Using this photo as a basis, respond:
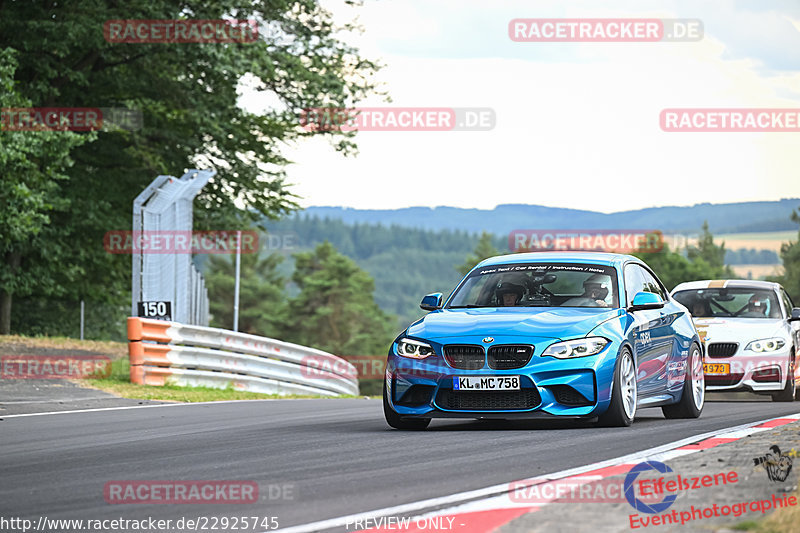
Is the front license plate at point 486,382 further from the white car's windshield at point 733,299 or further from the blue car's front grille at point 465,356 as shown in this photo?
the white car's windshield at point 733,299

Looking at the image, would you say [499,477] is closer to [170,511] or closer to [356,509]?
[356,509]

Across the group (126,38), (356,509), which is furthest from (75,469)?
(126,38)

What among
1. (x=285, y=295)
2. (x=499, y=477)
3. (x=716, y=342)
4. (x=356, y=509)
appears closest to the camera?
(x=356, y=509)

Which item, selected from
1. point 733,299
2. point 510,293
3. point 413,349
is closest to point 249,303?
point 733,299

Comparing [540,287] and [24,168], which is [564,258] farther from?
[24,168]

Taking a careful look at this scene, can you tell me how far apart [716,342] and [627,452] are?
8302 millimetres

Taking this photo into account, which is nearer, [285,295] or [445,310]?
[445,310]

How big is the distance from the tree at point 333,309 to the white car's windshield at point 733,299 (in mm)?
112593

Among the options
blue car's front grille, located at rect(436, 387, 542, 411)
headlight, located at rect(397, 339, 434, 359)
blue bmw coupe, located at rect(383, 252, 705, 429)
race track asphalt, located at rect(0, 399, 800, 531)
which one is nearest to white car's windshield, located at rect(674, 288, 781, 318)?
race track asphalt, located at rect(0, 399, 800, 531)

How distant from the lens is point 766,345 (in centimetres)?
1527

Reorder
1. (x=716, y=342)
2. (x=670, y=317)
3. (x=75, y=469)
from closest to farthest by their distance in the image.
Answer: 1. (x=75, y=469)
2. (x=670, y=317)
3. (x=716, y=342)

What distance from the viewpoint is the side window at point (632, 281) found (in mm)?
10609

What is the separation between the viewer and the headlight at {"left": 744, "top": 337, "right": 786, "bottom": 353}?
1521 centimetres

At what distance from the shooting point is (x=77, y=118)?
27719mm
